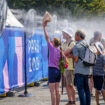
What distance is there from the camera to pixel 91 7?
47.4m

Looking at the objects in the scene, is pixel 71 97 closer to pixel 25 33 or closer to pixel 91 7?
pixel 25 33

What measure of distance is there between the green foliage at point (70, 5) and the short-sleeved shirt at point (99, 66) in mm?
34907

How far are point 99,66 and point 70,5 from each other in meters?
38.2

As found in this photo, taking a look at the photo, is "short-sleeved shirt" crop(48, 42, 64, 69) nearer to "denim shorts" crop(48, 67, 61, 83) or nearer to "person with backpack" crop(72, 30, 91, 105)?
"denim shorts" crop(48, 67, 61, 83)

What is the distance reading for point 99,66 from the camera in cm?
848

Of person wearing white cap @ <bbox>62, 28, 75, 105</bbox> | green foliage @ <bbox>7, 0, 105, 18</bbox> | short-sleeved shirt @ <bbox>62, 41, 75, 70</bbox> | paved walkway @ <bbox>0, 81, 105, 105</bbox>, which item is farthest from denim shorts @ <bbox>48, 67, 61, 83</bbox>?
green foliage @ <bbox>7, 0, 105, 18</bbox>

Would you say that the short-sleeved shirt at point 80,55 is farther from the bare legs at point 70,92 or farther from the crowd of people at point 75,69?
the bare legs at point 70,92

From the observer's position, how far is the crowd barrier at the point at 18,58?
9.89 m

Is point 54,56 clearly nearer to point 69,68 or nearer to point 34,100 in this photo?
point 69,68

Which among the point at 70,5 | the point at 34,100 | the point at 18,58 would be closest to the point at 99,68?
the point at 34,100

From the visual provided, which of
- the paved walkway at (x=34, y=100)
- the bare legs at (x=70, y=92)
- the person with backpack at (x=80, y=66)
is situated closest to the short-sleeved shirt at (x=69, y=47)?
the bare legs at (x=70, y=92)

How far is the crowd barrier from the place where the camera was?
9.89 meters

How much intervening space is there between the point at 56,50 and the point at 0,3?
2309 millimetres

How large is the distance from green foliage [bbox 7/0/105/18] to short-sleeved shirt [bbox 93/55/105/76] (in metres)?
34.9
